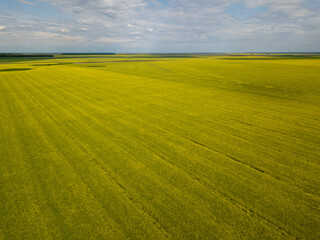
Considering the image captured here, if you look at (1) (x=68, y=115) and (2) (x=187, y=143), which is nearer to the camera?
(2) (x=187, y=143)

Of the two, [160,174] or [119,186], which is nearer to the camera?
[119,186]

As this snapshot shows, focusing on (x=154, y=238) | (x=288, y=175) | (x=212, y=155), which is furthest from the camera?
(x=212, y=155)

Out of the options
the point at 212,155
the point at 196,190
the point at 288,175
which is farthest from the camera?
the point at 212,155

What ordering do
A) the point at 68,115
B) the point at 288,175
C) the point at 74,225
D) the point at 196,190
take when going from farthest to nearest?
the point at 68,115, the point at 288,175, the point at 196,190, the point at 74,225

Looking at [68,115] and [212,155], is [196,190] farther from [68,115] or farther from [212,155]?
[68,115]

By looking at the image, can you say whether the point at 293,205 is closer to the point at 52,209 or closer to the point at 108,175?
the point at 108,175

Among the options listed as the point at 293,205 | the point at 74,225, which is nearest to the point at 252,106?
the point at 293,205

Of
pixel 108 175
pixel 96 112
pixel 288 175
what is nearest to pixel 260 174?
pixel 288 175

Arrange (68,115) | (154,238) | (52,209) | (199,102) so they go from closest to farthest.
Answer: (154,238), (52,209), (68,115), (199,102)

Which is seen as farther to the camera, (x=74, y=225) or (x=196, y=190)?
(x=196, y=190)
